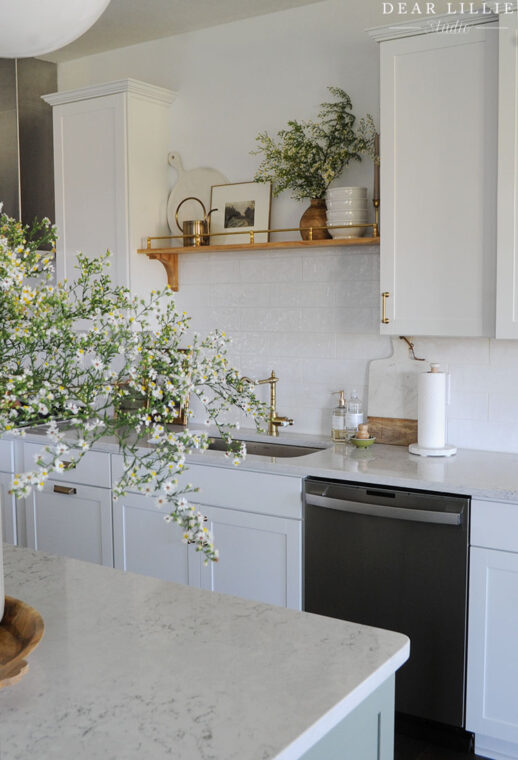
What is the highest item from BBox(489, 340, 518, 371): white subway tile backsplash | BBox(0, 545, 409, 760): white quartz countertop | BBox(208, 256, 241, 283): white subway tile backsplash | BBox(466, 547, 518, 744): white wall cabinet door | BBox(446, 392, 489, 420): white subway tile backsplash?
BBox(208, 256, 241, 283): white subway tile backsplash

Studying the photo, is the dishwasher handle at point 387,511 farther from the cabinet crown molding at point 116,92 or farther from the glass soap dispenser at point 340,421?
the cabinet crown molding at point 116,92

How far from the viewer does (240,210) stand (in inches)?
153

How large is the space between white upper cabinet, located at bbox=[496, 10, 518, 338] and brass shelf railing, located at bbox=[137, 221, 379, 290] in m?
0.61

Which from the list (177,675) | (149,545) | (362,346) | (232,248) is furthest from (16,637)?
(232,248)

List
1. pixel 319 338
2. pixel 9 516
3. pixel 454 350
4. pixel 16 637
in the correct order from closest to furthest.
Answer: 1. pixel 16 637
2. pixel 454 350
3. pixel 319 338
4. pixel 9 516

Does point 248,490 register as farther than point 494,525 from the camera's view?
Yes

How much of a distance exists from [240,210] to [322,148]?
0.51m

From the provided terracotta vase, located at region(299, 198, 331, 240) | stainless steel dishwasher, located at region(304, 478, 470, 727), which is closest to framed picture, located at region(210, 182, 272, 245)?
terracotta vase, located at region(299, 198, 331, 240)

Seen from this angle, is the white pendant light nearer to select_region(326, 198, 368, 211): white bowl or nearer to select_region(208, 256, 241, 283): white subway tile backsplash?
select_region(326, 198, 368, 211): white bowl

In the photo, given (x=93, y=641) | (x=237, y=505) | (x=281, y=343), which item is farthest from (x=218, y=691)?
(x=281, y=343)

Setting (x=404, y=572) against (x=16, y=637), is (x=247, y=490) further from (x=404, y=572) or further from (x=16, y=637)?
(x=16, y=637)

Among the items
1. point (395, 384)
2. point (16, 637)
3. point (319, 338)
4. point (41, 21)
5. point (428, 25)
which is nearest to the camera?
point (41, 21)

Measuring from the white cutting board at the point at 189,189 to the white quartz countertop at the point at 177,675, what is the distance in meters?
2.60

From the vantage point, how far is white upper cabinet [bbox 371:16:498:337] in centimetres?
294
